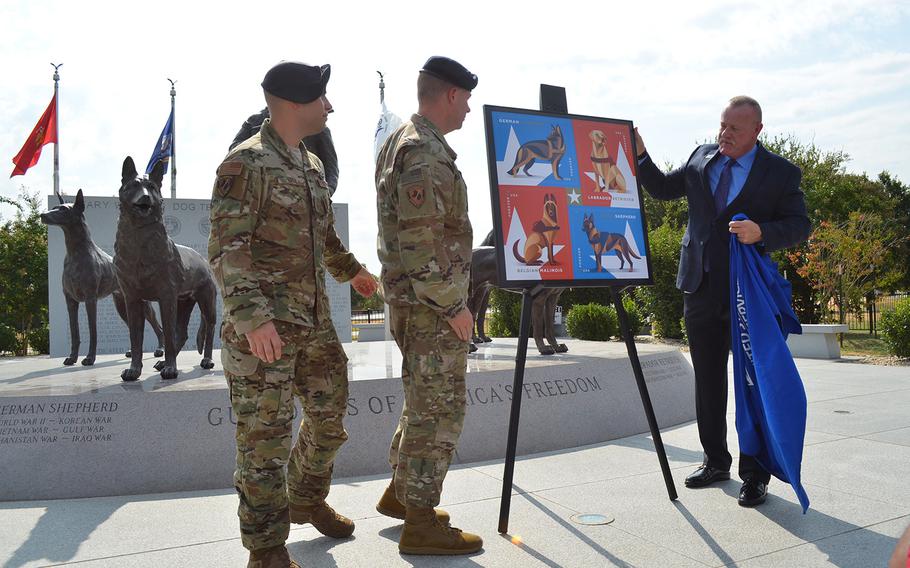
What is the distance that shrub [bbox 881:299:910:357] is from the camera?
38.4 ft

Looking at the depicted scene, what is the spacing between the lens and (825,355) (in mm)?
12617

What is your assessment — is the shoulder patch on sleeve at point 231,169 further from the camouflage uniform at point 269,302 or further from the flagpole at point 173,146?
the flagpole at point 173,146

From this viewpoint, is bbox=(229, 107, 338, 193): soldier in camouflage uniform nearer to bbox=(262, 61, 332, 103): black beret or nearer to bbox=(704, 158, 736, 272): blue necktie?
bbox=(262, 61, 332, 103): black beret

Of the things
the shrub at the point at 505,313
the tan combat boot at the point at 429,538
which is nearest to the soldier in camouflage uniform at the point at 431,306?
the tan combat boot at the point at 429,538

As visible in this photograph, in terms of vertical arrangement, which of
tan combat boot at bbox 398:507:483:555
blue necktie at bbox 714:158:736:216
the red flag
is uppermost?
the red flag

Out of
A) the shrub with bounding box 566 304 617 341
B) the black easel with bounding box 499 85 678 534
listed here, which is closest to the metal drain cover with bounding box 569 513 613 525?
the black easel with bounding box 499 85 678 534

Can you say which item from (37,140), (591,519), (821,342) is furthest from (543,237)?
(37,140)

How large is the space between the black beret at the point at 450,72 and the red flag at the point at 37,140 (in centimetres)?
1744

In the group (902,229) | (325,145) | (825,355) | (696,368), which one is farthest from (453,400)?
(902,229)

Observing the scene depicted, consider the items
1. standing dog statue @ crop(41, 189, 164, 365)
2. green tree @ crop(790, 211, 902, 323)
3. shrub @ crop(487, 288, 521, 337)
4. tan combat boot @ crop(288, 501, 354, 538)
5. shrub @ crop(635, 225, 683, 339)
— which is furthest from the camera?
shrub @ crop(487, 288, 521, 337)

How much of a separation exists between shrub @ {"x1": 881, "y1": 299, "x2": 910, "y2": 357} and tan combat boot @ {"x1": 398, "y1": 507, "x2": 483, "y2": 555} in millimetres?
11563

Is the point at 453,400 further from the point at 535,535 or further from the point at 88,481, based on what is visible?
the point at 88,481

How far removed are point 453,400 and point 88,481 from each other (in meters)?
2.70

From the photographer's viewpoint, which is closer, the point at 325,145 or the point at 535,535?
the point at 535,535
